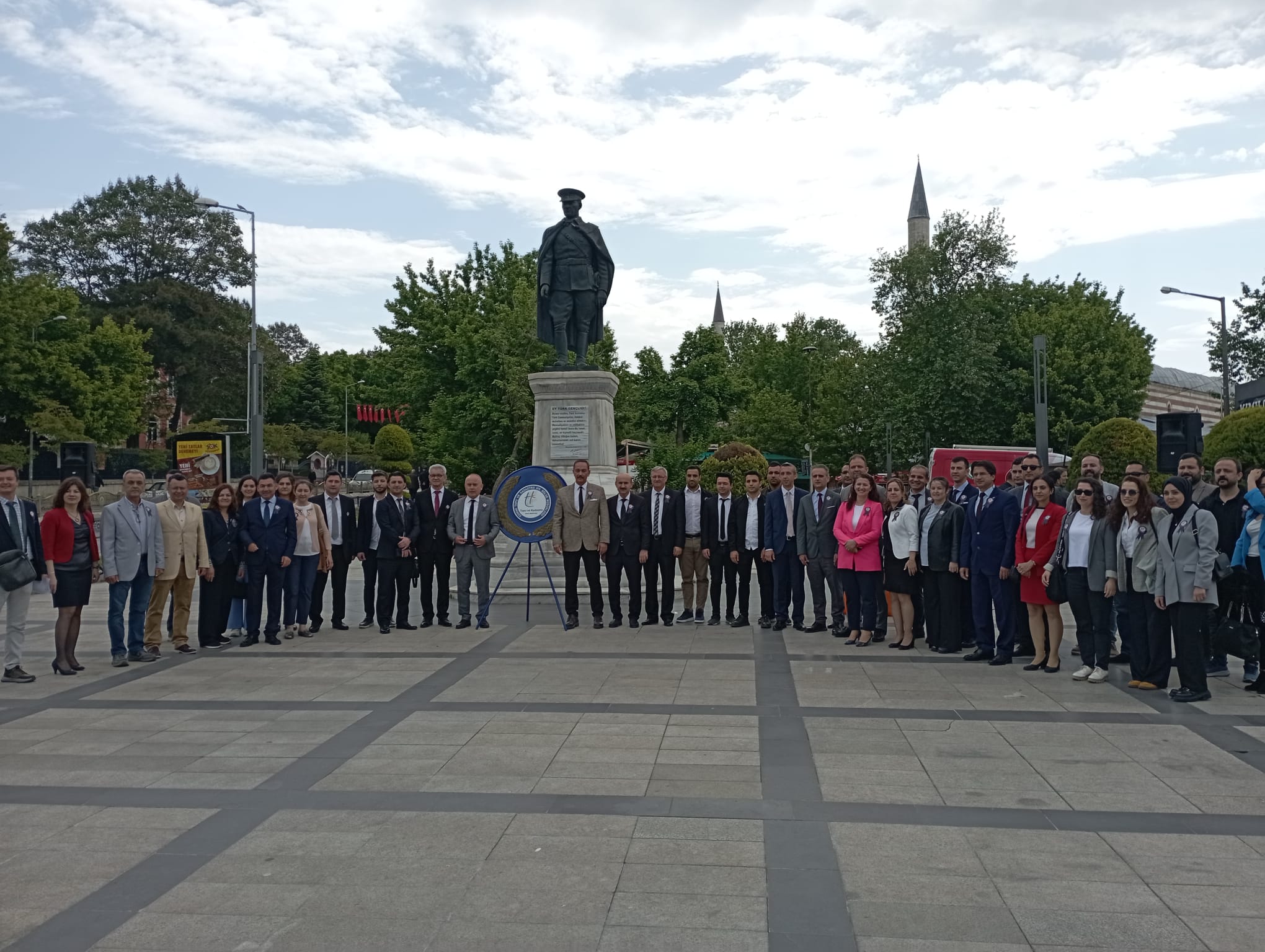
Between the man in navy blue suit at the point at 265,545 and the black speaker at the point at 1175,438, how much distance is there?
1028 centimetres

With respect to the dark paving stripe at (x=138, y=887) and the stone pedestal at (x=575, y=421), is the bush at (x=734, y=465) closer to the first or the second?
the stone pedestal at (x=575, y=421)

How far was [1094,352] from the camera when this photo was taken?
43219mm

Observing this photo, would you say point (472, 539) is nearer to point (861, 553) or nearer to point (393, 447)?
point (861, 553)

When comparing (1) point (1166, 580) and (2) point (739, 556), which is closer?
(1) point (1166, 580)

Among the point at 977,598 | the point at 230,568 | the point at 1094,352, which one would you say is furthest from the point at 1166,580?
the point at 1094,352

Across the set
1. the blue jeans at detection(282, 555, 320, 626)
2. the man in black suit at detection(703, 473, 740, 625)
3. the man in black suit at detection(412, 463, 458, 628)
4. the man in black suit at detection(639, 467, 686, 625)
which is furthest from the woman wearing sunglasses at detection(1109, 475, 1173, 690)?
the blue jeans at detection(282, 555, 320, 626)

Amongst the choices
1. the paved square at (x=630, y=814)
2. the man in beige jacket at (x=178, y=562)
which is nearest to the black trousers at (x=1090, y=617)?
the paved square at (x=630, y=814)

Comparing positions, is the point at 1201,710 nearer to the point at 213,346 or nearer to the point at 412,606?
the point at 412,606

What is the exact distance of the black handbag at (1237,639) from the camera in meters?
8.23

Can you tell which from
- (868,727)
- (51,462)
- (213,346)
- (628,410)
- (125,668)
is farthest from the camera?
(213,346)

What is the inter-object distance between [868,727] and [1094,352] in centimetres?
4073

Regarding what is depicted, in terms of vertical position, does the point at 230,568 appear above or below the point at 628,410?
below

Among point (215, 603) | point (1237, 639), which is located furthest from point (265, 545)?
point (1237, 639)

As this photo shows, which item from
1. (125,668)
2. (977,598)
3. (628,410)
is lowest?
(125,668)
